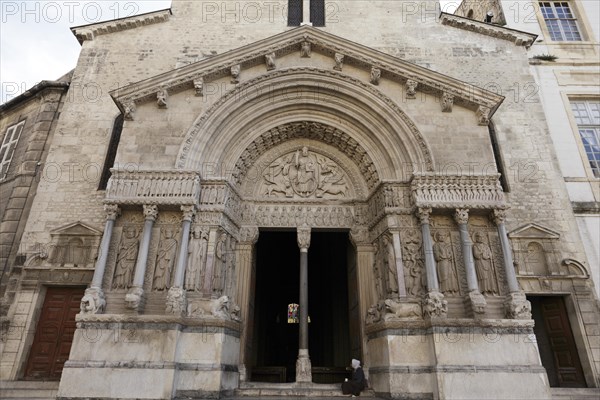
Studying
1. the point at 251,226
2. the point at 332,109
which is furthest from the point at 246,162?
the point at 332,109

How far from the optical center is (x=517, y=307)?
8023 mm

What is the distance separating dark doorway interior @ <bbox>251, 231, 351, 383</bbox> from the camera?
43.3ft

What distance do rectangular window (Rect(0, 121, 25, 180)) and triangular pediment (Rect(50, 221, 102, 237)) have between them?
459cm

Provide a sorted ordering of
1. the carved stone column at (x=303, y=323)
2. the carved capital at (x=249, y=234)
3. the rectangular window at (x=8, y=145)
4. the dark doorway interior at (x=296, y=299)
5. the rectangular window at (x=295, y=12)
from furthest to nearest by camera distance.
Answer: the rectangular window at (x=295, y=12) < the rectangular window at (x=8, y=145) < the dark doorway interior at (x=296, y=299) < the carved capital at (x=249, y=234) < the carved stone column at (x=303, y=323)

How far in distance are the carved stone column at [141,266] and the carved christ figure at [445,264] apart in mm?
6622

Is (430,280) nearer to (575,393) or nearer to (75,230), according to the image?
(575,393)

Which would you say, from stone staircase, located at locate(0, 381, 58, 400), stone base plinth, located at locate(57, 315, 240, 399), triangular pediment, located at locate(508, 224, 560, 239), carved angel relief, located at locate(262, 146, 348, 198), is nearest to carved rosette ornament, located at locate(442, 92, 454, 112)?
carved angel relief, located at locate(262, 146, 348, 198)

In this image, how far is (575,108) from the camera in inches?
513

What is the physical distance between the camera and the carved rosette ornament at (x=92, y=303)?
8016mm

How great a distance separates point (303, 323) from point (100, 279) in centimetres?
479

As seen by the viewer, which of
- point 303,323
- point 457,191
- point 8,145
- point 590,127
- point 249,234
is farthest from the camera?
point 8,145

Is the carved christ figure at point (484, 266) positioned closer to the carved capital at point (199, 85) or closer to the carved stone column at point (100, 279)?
the carved capital at point (199, 85)

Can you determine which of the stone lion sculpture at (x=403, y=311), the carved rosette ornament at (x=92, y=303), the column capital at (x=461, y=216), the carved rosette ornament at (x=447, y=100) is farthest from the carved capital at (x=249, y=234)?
the carved rosette ornament at (x=447, y=100)

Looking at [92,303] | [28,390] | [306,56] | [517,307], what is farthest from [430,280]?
[28,390]
